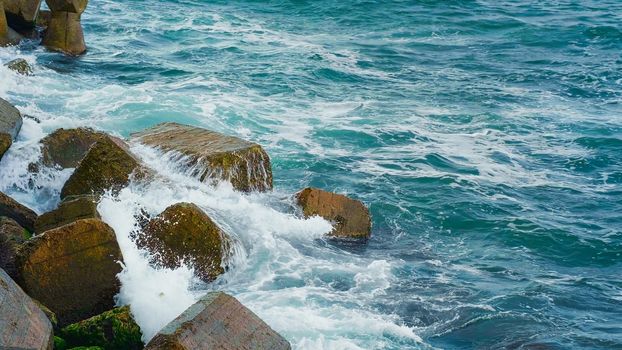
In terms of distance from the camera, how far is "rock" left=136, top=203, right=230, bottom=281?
966cm

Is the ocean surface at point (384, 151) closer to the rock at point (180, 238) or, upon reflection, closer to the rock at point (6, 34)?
the rock at point (180, 238)

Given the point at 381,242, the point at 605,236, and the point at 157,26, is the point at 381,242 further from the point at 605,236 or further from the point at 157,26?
the point at 157,26

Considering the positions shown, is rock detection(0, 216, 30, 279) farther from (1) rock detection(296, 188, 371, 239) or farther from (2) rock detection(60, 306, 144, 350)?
(1) rock detection(296, 188, 371, 239)

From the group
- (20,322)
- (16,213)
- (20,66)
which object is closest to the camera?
(20,322)

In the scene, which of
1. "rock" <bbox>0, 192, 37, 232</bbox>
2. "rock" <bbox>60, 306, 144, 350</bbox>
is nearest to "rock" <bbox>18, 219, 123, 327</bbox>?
"rock" <bbox>60, 306, 144, 350</bbox>

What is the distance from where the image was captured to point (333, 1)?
30.9m

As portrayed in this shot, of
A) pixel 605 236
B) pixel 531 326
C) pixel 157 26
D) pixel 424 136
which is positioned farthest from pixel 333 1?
pixel 531 326

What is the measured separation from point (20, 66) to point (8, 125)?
6.50 m

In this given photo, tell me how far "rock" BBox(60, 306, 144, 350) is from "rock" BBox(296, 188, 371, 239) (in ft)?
15.0

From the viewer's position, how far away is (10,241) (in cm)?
896

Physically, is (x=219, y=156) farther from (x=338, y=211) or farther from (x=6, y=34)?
(x=6, y=34)

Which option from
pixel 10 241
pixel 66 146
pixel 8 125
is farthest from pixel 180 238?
pixel 8 125

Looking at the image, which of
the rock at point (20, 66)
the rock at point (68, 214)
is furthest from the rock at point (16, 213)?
the rock at point (20, 66)

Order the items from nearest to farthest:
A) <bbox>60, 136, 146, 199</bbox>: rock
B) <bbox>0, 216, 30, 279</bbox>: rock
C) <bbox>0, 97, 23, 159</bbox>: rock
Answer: <bbox>0, 216, 30, 279</bbox>: rock < <bbox>60, 136, 146, 199</bbox>: rock < <bbox>0, 97, 23, 159</bbox>: rock
